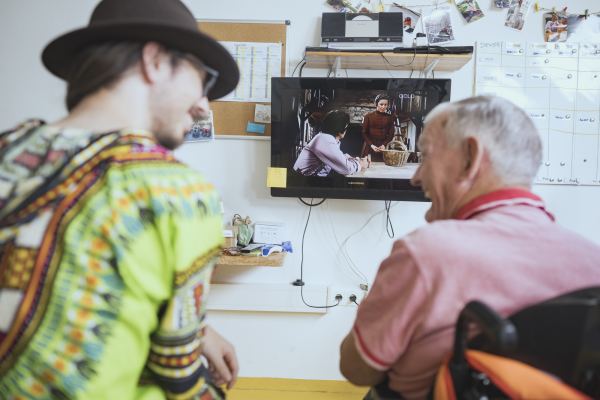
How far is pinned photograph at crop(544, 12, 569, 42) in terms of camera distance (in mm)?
2246

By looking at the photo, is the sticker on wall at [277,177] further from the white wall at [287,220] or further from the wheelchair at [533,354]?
the wheelchair at [533,354]

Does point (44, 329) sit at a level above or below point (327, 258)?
above

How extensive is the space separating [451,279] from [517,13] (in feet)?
7.06

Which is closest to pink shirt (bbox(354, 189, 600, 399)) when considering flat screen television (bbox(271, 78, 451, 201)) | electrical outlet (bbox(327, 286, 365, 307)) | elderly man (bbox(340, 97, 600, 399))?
elderly man (bbox(340, 97, 600, 399))

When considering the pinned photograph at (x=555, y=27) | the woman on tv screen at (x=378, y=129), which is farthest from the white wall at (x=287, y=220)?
the pinned photograph at (x=555, y=27)

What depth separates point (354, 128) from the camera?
2152 mm

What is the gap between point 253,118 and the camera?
7.57 feet

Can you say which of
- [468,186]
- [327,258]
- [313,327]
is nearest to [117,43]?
[468,186]

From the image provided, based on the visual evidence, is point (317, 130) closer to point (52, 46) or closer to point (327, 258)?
point (327, 258)

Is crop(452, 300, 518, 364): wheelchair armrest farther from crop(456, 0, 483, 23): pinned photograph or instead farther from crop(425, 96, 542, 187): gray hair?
crop(456, 0, 483, 23): pinned photograph

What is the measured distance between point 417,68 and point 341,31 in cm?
48

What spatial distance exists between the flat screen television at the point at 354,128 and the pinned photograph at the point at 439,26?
1.17 ft

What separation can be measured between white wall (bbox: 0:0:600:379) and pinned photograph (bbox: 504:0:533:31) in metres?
0.39

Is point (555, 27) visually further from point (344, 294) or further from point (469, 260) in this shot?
point (469, 260)
